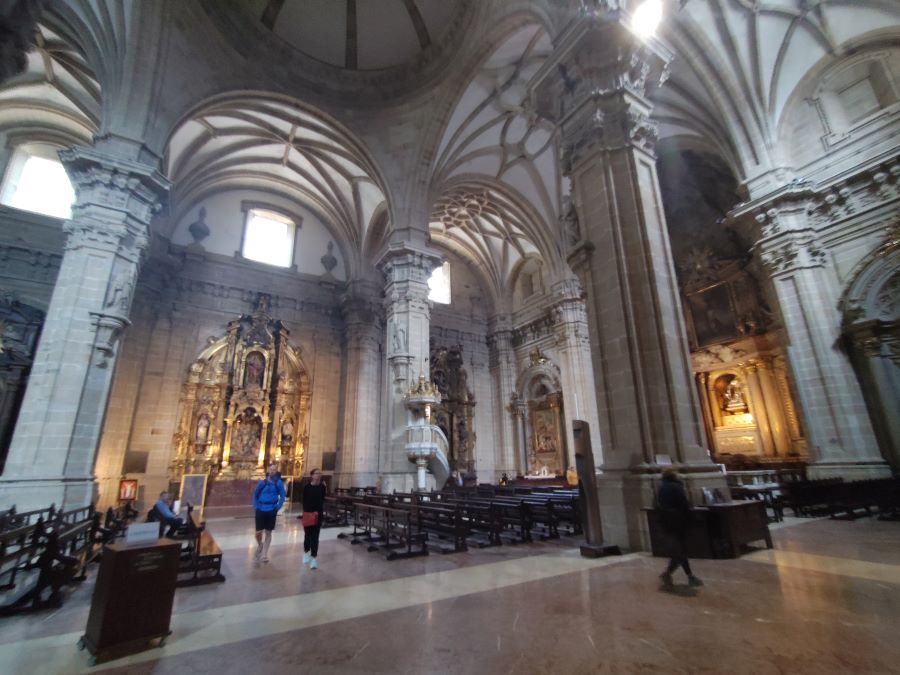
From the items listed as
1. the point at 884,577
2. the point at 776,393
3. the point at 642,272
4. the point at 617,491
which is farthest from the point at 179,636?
the point at 776,393

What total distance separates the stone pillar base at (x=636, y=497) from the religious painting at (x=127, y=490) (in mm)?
14190

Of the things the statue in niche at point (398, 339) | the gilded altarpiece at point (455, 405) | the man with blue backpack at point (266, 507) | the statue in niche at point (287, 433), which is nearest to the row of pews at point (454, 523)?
the man with blue backpack at point (266, 507)

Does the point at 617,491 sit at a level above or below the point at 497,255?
below

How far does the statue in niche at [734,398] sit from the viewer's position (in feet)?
51.5

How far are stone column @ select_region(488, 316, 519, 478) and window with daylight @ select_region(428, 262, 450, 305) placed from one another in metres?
3.16

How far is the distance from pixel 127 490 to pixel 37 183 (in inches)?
446

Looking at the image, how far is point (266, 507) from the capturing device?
Answer: 610cm

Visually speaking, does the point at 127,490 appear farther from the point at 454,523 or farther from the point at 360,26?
the point at 360,26

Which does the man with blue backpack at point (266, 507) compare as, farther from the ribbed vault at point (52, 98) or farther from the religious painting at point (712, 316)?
the religious painting at point (712, 316)

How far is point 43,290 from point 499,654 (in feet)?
59.2

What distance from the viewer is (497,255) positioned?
2412 cm

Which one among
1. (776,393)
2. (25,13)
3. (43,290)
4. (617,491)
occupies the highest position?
(43,290)

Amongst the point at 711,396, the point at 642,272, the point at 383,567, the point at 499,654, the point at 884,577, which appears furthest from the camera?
the point at 711,396

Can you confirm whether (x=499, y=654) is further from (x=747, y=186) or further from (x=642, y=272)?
(x=747, y=186)
